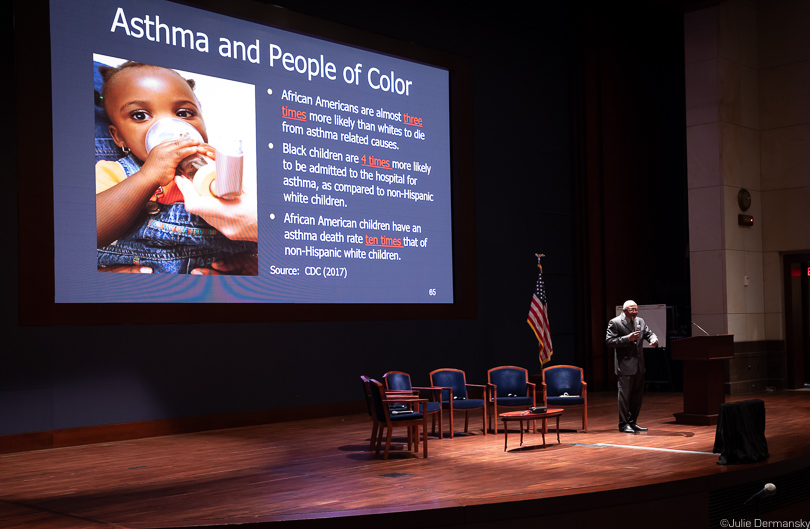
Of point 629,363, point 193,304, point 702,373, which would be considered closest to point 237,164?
point 193,304

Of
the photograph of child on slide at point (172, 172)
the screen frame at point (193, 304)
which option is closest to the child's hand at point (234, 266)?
the photograph of child on slide at point (172, 172)

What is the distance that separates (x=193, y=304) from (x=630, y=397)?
4.51 metres

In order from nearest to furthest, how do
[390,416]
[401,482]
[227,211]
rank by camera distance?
[401,482], [390,416], [227,211]

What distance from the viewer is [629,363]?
788cm

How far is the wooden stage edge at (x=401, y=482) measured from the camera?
4523mm

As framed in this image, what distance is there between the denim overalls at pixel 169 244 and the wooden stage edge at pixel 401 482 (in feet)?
5.75

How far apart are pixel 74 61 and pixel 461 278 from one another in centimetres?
545

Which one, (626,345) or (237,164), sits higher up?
(237,164)

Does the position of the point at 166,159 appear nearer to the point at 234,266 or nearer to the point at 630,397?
the point at 234,266

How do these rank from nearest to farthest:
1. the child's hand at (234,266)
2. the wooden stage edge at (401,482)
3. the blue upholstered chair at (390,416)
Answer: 1. the wooden stage edge at (401,482)
2. the blue upholstered chair at (390,416)
3. the child's hand at (234,266)

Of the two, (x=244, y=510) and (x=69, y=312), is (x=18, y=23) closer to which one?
(x=69, y=312)

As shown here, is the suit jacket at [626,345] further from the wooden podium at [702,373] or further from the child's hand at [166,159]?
the child's hand at [166,159]

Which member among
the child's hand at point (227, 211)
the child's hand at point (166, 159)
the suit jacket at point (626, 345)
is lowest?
the suit jacket at point (626, 345)

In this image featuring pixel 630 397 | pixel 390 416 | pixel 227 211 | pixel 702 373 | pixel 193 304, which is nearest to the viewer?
pixel 390 416
